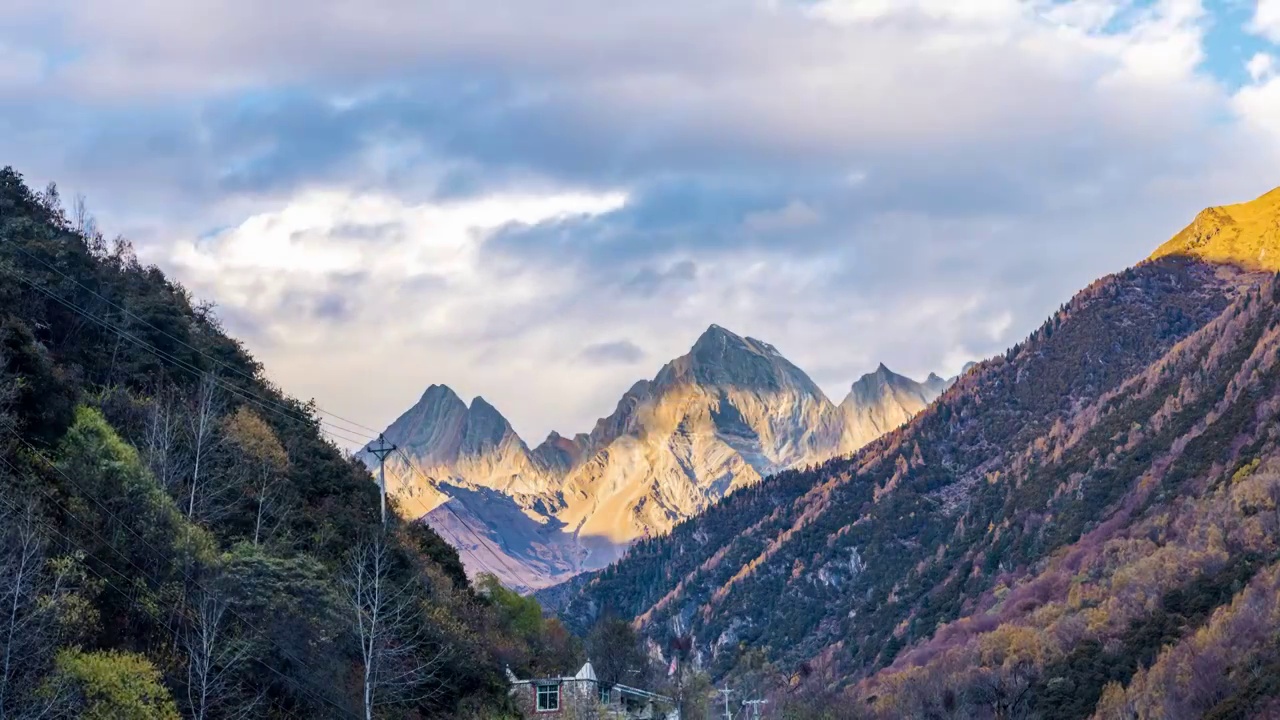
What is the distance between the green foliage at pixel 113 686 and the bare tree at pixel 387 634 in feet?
42.1

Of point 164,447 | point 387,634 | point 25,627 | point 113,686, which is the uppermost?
point 164,447

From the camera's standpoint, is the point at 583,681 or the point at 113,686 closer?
the point at 113,686

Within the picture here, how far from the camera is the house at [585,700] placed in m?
86.5

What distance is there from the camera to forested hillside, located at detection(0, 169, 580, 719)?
48.0m

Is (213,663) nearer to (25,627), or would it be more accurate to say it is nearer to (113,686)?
(113,686)

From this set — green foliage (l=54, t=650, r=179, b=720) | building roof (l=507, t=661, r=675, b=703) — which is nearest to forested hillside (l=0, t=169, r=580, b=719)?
green foliage (l=54, t=650, r=179, b=720)

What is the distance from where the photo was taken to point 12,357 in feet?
194

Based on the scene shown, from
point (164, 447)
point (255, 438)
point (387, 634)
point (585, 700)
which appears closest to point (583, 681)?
point (585, 700)

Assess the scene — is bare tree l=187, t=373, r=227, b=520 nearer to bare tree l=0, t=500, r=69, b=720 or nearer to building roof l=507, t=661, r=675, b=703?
bare tree l=0, t=500, r=69, b=720

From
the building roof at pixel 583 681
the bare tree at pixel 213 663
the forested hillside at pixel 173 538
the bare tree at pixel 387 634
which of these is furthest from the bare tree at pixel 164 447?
the building roof at pixel 583 681

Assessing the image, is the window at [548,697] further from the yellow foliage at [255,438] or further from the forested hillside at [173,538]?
the yellow foliage at [255,438]

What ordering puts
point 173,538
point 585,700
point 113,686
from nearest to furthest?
point 113,686, point 173,538, point 585,700

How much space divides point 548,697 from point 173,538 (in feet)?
154

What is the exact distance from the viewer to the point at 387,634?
7044 cm
